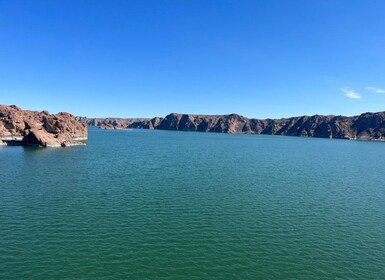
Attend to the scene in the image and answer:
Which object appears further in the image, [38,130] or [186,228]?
[38,130]

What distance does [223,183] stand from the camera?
62.1 metres

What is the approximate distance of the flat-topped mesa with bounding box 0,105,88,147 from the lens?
421 ft

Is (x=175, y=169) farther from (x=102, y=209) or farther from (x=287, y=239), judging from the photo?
(x=287, y=239)

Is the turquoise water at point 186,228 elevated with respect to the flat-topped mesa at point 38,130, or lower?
lower

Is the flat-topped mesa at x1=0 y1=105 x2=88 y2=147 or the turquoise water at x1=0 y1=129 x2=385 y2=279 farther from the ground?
the flat-topped mesa at x1=0 y1=105 x2=88 y2=147

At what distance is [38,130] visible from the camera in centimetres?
13400

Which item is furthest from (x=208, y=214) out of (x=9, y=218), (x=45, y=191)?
(x=45, y=191)

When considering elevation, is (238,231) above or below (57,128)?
below

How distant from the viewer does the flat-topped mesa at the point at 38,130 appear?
5051 inches

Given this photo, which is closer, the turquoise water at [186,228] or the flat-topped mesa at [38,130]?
the turquoise water at [186,228]

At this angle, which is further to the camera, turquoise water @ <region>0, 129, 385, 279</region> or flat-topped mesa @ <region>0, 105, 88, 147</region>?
flat-topped mesa @ <region>0, 105, 88, 147</region>

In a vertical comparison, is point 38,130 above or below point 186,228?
above

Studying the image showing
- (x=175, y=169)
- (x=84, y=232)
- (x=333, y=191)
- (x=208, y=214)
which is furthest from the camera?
(x=175, y=169)

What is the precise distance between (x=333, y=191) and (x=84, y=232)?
150 feet
